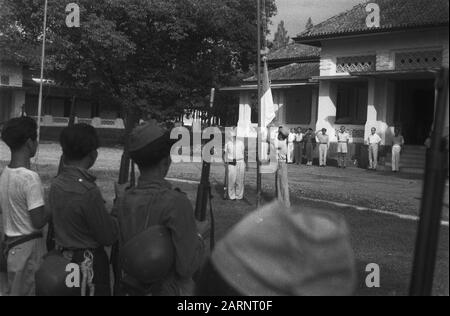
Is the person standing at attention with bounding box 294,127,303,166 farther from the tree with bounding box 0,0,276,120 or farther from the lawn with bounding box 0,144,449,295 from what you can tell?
the tree with bounding box 0,0,276,120

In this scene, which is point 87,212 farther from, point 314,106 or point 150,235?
point 314,106

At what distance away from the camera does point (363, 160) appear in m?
15.4

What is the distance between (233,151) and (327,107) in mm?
8793

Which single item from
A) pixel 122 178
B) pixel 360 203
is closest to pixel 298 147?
pixel 360 203

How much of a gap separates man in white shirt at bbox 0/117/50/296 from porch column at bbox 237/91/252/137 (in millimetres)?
6027

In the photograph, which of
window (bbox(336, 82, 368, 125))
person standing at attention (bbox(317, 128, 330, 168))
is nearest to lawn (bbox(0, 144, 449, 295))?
person standing at attention (bbox(317, 128, 330, 168))

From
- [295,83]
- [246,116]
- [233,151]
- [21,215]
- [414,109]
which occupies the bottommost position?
[21,215]

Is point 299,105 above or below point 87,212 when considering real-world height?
above

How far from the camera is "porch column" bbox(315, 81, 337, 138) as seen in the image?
1688 centimetres

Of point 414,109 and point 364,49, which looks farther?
point 414,109

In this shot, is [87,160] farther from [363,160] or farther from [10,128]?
[363,160]

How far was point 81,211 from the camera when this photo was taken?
2.15m

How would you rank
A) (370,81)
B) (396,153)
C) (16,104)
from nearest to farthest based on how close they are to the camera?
(16,104) → (396,153) → (370,81)
